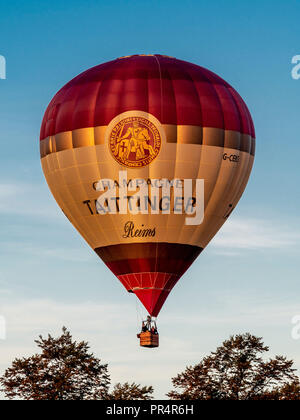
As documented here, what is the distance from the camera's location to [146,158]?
261ft

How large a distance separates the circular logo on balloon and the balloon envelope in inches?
1.8

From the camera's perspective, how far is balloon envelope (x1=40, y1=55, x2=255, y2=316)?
79.8 meters

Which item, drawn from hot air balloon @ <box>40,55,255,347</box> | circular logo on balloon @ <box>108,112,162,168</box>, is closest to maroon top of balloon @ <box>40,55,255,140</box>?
hot air balloon @ <box>40,55,255,347</box>

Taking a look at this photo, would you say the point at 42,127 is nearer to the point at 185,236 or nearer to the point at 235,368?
the point at 185,236

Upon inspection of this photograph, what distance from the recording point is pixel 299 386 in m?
89.1

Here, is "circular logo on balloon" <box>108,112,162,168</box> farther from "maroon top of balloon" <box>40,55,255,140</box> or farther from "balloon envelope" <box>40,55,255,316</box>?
"maroon top of balloon" <box>40,55,255,140</box>

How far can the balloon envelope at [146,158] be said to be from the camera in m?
79.8

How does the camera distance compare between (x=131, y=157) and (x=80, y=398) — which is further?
(x=80, y=398)

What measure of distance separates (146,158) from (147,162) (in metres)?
A: 0.19

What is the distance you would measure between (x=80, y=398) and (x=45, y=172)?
475 inches

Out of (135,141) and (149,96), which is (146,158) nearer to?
(135,141)

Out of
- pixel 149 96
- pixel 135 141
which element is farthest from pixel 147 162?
pixel 149 96

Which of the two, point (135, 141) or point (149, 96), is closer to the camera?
point (135, 141)
